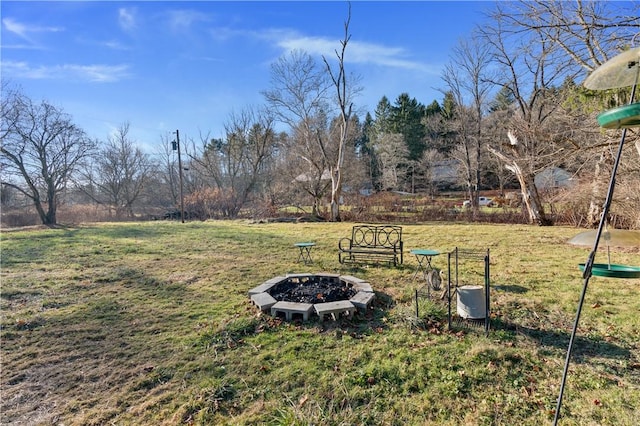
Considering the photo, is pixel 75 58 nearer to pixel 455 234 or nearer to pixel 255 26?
pixel 255 26

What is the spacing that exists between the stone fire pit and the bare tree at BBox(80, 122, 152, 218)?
28.8m

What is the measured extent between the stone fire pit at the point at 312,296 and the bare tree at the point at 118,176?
94.4 feet

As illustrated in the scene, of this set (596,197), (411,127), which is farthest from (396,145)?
(596,197)

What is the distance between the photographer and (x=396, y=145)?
99.7 ft

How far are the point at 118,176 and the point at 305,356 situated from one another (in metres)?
33.3

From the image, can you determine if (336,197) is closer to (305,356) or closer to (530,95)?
(530,95)

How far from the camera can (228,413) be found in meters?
2.45

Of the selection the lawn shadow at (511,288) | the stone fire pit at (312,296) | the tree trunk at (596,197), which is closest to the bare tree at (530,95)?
the tree trunk at (596,197)

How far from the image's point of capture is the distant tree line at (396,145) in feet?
21.0

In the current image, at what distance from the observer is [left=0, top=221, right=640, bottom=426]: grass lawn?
246 centimetres

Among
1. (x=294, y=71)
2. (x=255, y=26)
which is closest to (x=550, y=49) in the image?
(x=255, y=26)

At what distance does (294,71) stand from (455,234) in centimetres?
1424

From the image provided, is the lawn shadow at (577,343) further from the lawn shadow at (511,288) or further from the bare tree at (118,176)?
the bare tree at (118,176)

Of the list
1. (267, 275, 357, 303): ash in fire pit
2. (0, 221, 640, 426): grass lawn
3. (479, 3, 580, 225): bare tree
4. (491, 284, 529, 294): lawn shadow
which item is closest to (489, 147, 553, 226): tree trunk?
(479, 3, 580, 225): bare tree
